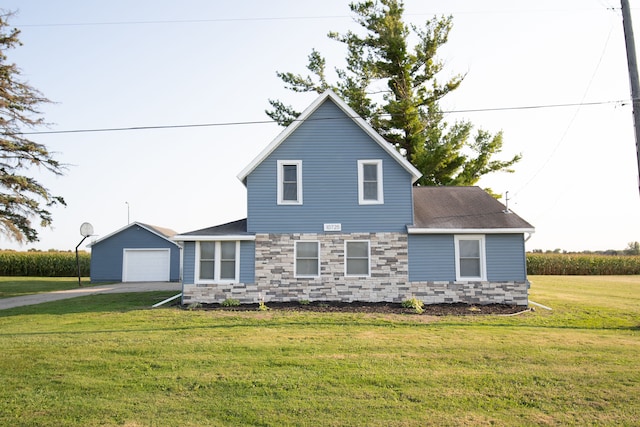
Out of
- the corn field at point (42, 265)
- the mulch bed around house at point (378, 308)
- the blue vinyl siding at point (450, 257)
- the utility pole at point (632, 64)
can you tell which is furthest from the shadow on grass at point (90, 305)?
the corn field at point (42, 265)

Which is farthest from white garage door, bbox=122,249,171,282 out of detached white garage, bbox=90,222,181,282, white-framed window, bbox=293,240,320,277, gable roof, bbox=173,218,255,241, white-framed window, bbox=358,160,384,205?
white-framed window, bbox=358,160,384,205

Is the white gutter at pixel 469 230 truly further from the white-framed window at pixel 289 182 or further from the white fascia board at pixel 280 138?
the white fascia board at pixel 280 138

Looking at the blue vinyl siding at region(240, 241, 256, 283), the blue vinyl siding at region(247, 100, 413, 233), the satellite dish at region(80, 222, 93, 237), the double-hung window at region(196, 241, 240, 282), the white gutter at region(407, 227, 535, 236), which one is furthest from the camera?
the satellite dish at region(80, 222, 93, 237)

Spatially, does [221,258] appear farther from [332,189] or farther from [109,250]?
[109,250]

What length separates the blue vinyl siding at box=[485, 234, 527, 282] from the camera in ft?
56.6

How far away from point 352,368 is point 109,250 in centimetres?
2809

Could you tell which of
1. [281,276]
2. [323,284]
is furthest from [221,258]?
[323,284]

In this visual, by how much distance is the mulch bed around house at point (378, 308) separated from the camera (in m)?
15.6

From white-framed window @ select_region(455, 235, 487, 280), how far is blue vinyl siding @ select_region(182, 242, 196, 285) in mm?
9333

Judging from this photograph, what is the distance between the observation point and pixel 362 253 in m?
17.5

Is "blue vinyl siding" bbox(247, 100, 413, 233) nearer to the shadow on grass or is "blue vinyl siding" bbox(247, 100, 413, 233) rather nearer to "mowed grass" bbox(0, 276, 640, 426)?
"mowed grass" bbox(0, 276, 640, 426)

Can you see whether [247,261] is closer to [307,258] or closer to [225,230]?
[225,230]

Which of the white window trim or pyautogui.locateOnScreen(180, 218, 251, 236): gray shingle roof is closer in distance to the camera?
the white window trim

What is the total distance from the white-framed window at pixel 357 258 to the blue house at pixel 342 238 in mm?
36
